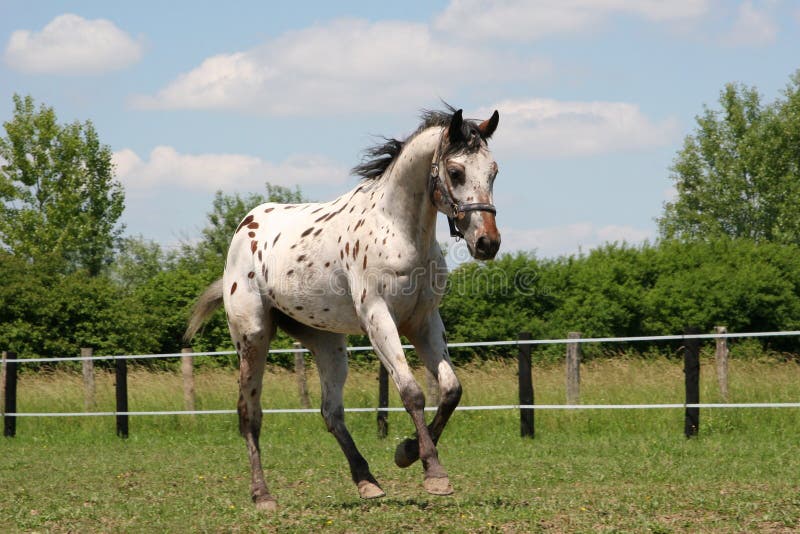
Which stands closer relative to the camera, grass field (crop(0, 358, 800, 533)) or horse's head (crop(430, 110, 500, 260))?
horse's head (crop(430, 110, 500, 260))

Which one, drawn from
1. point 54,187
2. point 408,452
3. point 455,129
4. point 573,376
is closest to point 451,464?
point 408,452

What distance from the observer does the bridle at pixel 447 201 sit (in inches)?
226

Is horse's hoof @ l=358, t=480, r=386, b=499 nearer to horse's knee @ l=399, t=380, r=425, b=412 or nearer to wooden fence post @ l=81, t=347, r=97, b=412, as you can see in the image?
horse's knee @ l=399, t=380, r=425, b=412

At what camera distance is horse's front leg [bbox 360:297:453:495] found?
226 inches

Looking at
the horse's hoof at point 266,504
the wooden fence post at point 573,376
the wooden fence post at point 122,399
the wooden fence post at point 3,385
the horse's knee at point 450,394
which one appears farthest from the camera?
the wooden fence post at point 3,385

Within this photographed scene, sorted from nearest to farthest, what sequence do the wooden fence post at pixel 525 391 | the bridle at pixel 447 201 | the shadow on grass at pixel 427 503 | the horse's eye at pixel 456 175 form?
the bridle at pixel 447 201
the horse's eye at pixel 456 175
the shadow on grass at pixel 427 503
the wooden fence post at pixel 525 391

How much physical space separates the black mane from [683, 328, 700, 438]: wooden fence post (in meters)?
6.72

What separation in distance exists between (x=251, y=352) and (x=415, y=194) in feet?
6.51

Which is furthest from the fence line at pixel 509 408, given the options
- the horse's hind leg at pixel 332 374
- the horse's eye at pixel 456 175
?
the horse's eye at pixel 456 175

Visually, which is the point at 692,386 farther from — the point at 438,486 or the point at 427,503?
the point at 438,486

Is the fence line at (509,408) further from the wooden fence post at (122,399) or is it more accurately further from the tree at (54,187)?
the tree at (54,187)

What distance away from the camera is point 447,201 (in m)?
5.94

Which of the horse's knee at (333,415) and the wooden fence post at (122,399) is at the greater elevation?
the horse's knee at (333,415)

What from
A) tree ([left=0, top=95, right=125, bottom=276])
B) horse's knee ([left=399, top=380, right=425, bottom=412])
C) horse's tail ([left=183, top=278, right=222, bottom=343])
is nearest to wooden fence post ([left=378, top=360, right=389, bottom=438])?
horse's tail ([left=183, top=278, right=222, bottom=343])
